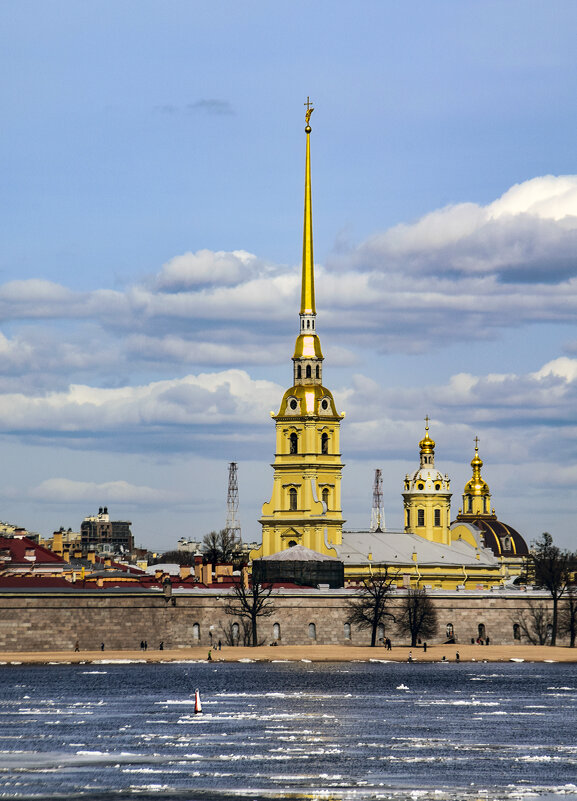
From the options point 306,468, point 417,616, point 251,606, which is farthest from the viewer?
point 306,468

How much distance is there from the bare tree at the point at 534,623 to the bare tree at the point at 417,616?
23.6ft

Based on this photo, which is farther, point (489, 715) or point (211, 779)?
point (489, 715)

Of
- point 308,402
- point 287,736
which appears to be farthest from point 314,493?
point 287,736

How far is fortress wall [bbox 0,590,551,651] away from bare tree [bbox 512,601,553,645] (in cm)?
59

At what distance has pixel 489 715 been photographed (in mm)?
87250

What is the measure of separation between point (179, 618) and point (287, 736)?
213 feet

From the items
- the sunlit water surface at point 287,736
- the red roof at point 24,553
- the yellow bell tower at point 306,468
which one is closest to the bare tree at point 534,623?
the yellow bell tower at point 306,468

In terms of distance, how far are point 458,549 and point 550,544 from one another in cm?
1449

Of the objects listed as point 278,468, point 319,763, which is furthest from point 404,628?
point 319,763

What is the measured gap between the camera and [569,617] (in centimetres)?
15312

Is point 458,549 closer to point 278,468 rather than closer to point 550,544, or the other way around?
point 550,544

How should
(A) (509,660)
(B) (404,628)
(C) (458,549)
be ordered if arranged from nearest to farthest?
(A) (509,660) → (B) (404,628) → (C) (458,549)

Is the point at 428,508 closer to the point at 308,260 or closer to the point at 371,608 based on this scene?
the point at 308,260

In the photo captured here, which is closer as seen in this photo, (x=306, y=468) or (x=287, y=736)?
(x=287, y=736)
